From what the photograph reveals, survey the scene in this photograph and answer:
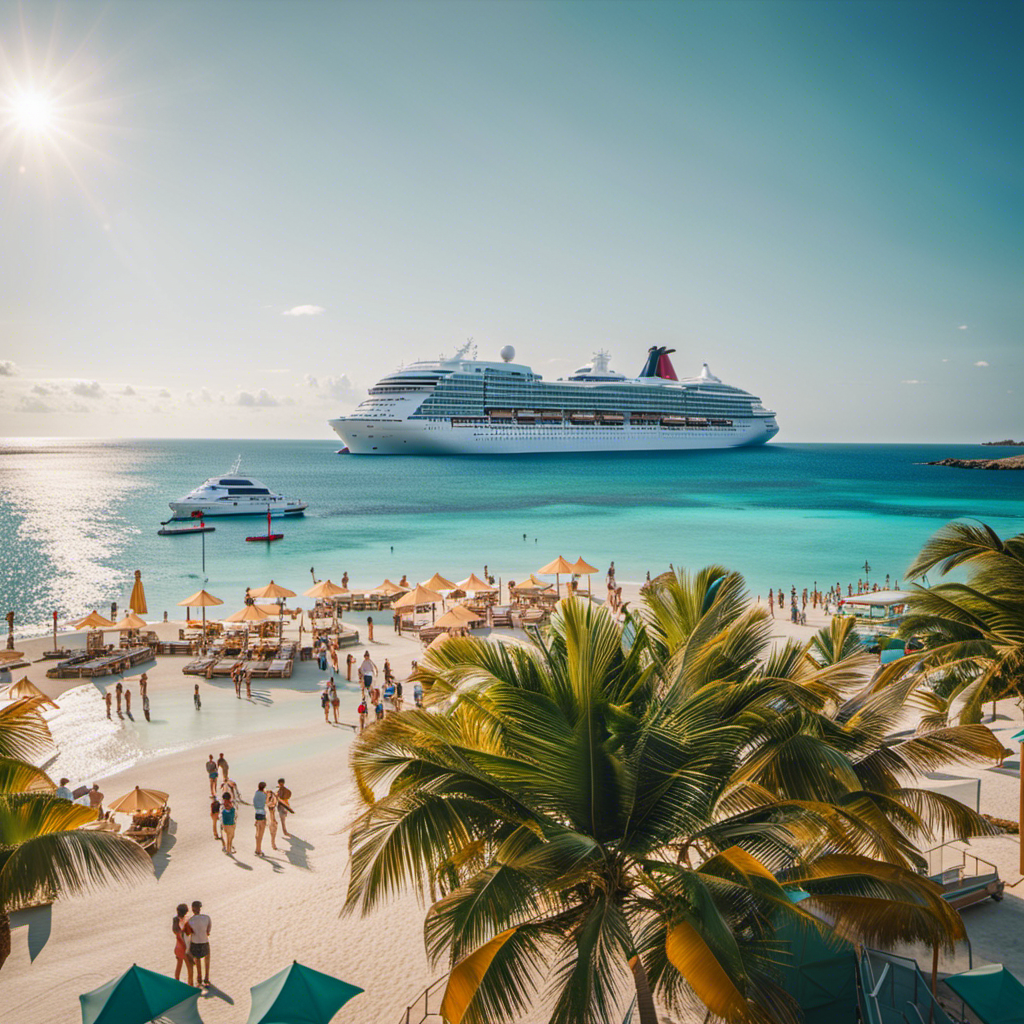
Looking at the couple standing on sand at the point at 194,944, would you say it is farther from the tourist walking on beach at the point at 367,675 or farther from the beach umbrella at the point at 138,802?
the tourist walking on beach at the point at 367,675

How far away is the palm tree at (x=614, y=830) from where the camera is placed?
11.3ft

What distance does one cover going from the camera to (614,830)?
13.1 feet

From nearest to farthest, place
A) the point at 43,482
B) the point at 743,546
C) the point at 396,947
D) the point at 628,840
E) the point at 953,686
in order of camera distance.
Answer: the point at 628,840, the point at 396,947, the point at 953,686, the point at 743,546, the point at 43,482

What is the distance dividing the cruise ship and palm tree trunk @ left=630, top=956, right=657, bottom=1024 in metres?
79.2

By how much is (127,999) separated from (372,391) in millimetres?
82498

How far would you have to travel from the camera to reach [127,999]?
4992 mm

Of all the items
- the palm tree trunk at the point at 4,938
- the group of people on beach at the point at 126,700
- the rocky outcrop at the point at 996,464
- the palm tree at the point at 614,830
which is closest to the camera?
the palm tree at the point at 614,830

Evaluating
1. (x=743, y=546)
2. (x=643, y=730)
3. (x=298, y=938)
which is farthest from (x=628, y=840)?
(x=743, y=546)

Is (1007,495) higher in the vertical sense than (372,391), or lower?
lower

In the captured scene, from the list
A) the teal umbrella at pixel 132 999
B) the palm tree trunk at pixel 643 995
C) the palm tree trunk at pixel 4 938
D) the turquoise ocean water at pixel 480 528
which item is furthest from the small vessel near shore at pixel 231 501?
the palm tree trunk at pixel 643 995

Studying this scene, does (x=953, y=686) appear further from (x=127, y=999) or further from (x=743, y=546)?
(x=743, y=546)

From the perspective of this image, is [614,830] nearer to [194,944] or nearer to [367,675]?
[194,944]

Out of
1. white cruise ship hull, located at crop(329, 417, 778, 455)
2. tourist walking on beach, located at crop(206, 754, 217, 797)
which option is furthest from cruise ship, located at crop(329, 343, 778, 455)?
tourist walking on beach, located at crop(206, 754, 217, 797)

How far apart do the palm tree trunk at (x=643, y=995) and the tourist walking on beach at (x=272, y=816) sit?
634cm
